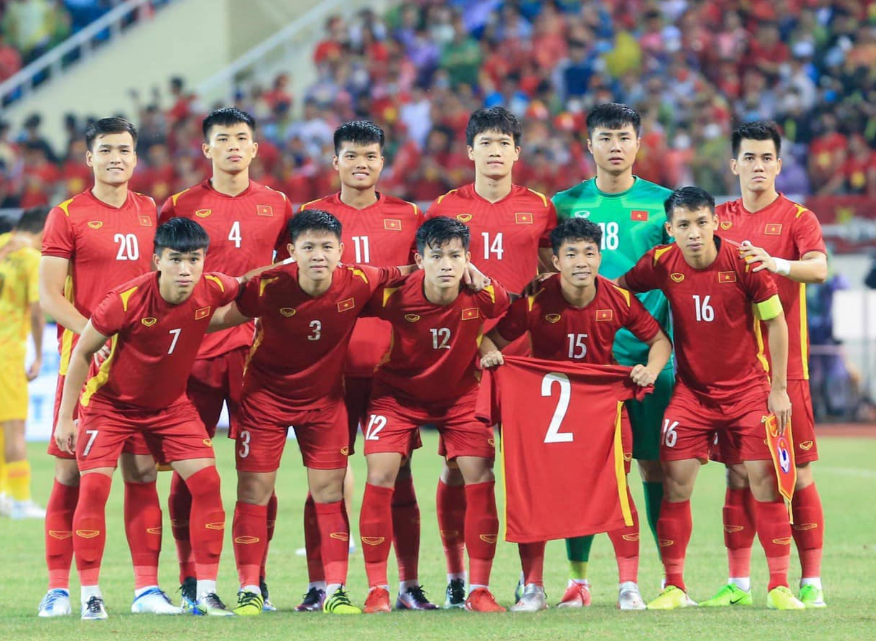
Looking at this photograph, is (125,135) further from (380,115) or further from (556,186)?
(380,115)

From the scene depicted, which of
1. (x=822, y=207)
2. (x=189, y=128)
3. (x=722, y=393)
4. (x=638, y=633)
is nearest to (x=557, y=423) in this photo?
(x=722, y=393)

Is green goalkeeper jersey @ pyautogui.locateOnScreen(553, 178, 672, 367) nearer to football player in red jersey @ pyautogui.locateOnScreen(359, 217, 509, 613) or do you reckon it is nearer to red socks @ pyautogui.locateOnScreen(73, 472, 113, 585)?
football player in red jersey @ pyautogui.locateOnScreen(359, 217, 509, 613)

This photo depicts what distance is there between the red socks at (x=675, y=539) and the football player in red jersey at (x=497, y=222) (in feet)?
3.43

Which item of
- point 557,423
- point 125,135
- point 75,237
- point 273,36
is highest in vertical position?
point 273,36

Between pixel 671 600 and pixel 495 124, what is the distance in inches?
100

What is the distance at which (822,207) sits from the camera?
16891mm

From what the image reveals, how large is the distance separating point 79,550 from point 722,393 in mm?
3156

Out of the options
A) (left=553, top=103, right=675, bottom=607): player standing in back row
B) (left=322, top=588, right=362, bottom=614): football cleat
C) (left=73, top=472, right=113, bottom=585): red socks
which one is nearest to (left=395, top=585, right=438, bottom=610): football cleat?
(left=322, top=588, right=362, bottom=614): football cleat

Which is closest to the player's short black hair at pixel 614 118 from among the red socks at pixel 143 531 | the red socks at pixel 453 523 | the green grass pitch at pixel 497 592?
the green grass pitch at pixel 497 592

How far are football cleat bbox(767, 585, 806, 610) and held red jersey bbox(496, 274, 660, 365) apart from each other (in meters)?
1.35

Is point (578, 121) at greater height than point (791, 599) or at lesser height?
greater

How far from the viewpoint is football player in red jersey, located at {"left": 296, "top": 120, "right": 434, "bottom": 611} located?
293 inches

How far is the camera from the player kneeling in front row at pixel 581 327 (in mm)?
7059

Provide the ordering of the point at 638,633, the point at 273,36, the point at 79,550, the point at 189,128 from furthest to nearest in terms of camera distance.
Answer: the point at 273,36 < the point at 189,128 < the point at 79,550 < the point at 638,633
